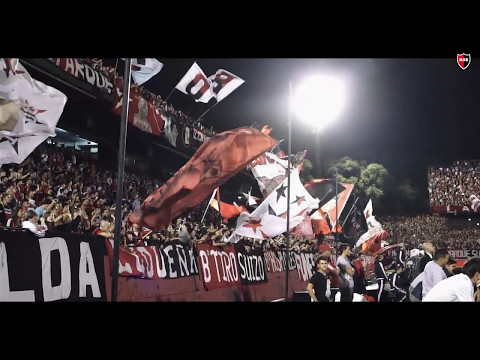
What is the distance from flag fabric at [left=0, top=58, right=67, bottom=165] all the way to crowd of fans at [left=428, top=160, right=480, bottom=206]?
67818 mm

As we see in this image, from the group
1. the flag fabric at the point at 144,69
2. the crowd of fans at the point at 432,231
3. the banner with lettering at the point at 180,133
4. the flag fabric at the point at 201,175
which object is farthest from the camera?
the crowd of fans at the point at 432,231

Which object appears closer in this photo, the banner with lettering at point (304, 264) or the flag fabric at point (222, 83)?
the flag fabric at point (222, 83)

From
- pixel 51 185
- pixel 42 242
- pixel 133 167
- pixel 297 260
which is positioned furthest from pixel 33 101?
pixel 133 167

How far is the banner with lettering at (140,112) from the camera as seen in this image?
18.5 metres

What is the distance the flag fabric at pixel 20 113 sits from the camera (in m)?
7.16

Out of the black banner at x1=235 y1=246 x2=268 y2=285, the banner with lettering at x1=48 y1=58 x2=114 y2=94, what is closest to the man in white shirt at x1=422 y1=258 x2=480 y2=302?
the black banner at x1=235 y1=246 x2=268 y2=285

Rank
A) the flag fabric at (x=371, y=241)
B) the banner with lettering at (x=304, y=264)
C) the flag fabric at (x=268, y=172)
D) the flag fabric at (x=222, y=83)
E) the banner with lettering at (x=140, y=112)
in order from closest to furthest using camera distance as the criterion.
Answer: the flag fabric at (x=222, y=83)
the flag fabric at (x=268, y=172)
the banner with lettering at (x=140, y=112)
the banner with lettering at (x=304, y=264)
the flag fabric at (x=371, y=241)

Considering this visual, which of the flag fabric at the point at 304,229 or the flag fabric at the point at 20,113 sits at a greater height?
the flag fabric at the point at 20,113

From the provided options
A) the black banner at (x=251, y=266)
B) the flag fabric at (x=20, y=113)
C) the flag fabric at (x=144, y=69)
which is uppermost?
the flag fabric at (x=144, y=69)

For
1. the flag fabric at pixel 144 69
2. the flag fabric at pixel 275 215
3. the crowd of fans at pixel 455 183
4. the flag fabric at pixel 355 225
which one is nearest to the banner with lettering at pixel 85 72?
the flag fabric at pixel 144 69

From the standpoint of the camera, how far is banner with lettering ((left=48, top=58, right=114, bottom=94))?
50.6 feet

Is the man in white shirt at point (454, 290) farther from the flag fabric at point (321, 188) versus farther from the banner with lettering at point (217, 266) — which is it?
the flag fabric at point (321, 188)

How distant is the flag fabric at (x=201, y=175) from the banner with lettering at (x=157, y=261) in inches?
32.1

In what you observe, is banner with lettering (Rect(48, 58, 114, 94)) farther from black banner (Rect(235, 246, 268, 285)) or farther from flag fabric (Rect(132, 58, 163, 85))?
black banner (Rect(235, 246, 268, 285))
